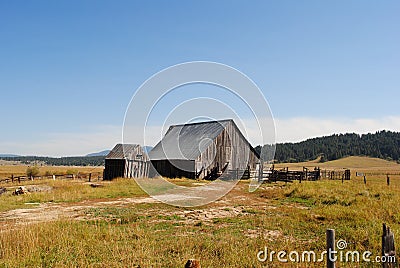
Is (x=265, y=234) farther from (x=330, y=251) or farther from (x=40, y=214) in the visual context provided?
(x=40, y=214)

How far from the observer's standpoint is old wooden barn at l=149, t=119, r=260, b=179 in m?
38.5

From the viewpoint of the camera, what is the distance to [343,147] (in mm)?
149125

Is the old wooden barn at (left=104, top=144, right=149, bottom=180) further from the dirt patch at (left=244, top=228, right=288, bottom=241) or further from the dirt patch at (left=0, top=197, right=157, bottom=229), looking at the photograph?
the dirt patch at (left=244, top=228, right=288, bottom=241)

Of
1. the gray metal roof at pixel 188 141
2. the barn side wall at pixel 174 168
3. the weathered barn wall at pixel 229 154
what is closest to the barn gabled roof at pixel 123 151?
the barn side wall at pixel 174 168

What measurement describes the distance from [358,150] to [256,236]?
473 ft

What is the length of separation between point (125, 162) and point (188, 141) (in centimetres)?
905

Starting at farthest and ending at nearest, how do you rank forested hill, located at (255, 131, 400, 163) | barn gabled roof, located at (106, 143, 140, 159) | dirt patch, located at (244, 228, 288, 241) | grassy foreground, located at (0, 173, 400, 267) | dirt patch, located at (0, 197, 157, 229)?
forested hill, located at (255, 131, 400, 163) → barn gabled roof, located at (106, 143, 140, 159) → dirt patch, located at (0, 197, 157, 229) → dirt patch, located at (244, 228, 288, 241) → grassy foreground, located at (0, 173, 400, 267)

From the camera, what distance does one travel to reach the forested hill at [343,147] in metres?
134

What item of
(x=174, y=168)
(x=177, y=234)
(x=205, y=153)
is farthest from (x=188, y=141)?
(x=177, y=234)

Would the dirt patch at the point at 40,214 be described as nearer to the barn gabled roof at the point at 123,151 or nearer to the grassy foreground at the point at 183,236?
the grassy foreground at the point at 183,236

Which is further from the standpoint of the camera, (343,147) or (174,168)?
(343,147)

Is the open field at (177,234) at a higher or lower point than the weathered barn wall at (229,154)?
lower

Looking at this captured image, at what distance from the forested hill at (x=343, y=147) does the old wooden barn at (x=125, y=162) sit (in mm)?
108789

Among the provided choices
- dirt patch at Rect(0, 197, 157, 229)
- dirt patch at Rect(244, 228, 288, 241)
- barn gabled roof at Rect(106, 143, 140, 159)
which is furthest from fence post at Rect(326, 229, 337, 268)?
barn gabled roof at Rect(106, 143, 140, 159)
